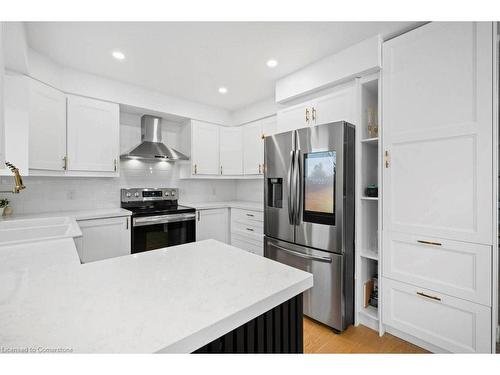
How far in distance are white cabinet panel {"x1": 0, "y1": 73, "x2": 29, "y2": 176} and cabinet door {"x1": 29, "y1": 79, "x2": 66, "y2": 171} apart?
69 millimetres

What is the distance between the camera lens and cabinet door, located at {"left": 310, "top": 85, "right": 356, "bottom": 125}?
→ 2160 mm

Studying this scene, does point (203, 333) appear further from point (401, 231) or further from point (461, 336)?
point (461, 336)

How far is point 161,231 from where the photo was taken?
10.1 ft

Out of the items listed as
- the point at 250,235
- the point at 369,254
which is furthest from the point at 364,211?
the point at 250,235

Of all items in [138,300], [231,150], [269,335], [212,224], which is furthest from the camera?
[231,150]

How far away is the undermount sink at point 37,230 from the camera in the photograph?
5.79 ft

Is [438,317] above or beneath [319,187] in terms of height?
beneath

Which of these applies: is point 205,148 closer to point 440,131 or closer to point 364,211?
point 364,211

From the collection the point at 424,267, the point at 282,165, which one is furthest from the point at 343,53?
the point at 424,267

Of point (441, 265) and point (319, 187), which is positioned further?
point (319, 187)

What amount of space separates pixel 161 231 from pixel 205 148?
138cm

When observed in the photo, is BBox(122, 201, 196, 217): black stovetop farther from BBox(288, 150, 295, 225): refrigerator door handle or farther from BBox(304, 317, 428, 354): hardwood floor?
BBox(304, 317, 428, 354): hardwood floor

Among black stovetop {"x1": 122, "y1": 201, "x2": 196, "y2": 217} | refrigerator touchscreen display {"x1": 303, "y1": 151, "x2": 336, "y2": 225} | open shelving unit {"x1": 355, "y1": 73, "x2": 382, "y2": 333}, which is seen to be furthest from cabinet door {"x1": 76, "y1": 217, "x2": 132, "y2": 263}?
open shelving unit {"x1": 355, "y1": 73, "x2": 382, "y2": 333}
